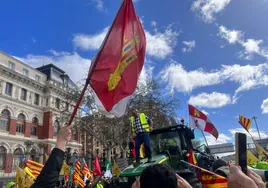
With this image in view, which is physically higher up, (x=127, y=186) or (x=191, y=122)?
(x=191, y=122)

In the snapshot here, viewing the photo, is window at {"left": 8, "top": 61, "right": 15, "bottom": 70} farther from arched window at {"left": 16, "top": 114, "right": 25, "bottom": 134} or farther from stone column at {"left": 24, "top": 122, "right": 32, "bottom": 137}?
stone column at {"left": 24, "top": 122, "right": 32, "bottom": 137}

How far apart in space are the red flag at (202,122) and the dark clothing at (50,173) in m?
9.90

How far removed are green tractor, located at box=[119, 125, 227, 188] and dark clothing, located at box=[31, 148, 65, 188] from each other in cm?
433

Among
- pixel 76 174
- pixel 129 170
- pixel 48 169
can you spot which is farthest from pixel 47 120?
pixel 48 169

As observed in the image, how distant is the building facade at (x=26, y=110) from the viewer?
33.6 metres

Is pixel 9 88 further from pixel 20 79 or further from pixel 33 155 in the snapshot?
pixel 33 155

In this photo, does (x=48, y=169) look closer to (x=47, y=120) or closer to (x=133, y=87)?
(x=133, y=87)

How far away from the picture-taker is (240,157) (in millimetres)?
1400

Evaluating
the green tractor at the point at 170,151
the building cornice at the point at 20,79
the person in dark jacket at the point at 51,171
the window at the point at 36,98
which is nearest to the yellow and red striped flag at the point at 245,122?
the green tractor at the point at 170,151

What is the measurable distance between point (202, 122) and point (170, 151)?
4.91m

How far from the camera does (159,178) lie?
164 centimetres

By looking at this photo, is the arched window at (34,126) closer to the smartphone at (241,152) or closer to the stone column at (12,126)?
the stone column at (12,126)

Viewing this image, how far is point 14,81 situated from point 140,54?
3623cm

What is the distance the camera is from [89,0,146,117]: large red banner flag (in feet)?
12.2
